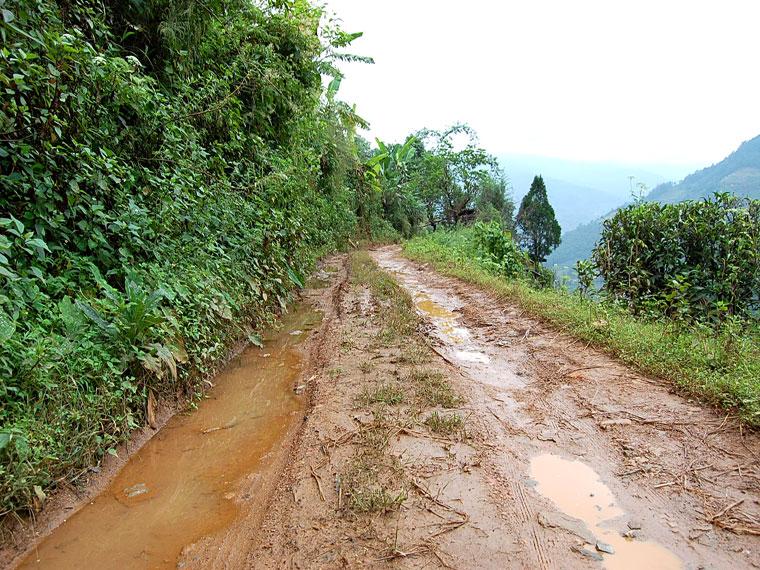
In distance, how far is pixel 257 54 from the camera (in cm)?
721

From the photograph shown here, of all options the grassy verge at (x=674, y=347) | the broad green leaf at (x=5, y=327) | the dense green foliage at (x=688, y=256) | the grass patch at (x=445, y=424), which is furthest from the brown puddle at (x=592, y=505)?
the dense green foliage at (x=688, y=256)

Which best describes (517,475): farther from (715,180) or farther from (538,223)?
(715,180)

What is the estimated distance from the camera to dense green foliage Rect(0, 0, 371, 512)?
9.02ft

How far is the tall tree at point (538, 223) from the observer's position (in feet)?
83.5

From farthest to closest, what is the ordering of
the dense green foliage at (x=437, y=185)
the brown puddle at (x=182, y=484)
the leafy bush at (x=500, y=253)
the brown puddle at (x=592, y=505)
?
→ 1. the dense green foliage at (x=437, y=185)
2. the leafy bush at (x=500, y=253)
3. the brown puddle at (x=182, y=484)
4. the brown puddle at (x=592, y=505)

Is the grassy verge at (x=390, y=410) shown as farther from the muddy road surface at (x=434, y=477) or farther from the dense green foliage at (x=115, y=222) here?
the dense green foliage at (x=115, y=222)

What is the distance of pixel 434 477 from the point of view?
268 cm

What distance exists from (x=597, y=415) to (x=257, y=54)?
7350mm

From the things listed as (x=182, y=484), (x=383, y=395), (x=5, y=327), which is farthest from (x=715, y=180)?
(x=5, y=327)

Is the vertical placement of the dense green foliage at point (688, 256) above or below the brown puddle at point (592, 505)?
above

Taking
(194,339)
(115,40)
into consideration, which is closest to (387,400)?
(194,339)

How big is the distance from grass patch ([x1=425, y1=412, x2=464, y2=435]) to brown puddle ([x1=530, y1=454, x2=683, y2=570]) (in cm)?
58

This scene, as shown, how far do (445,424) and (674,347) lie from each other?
278 centimetres

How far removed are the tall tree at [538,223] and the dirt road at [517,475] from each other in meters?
22.7
